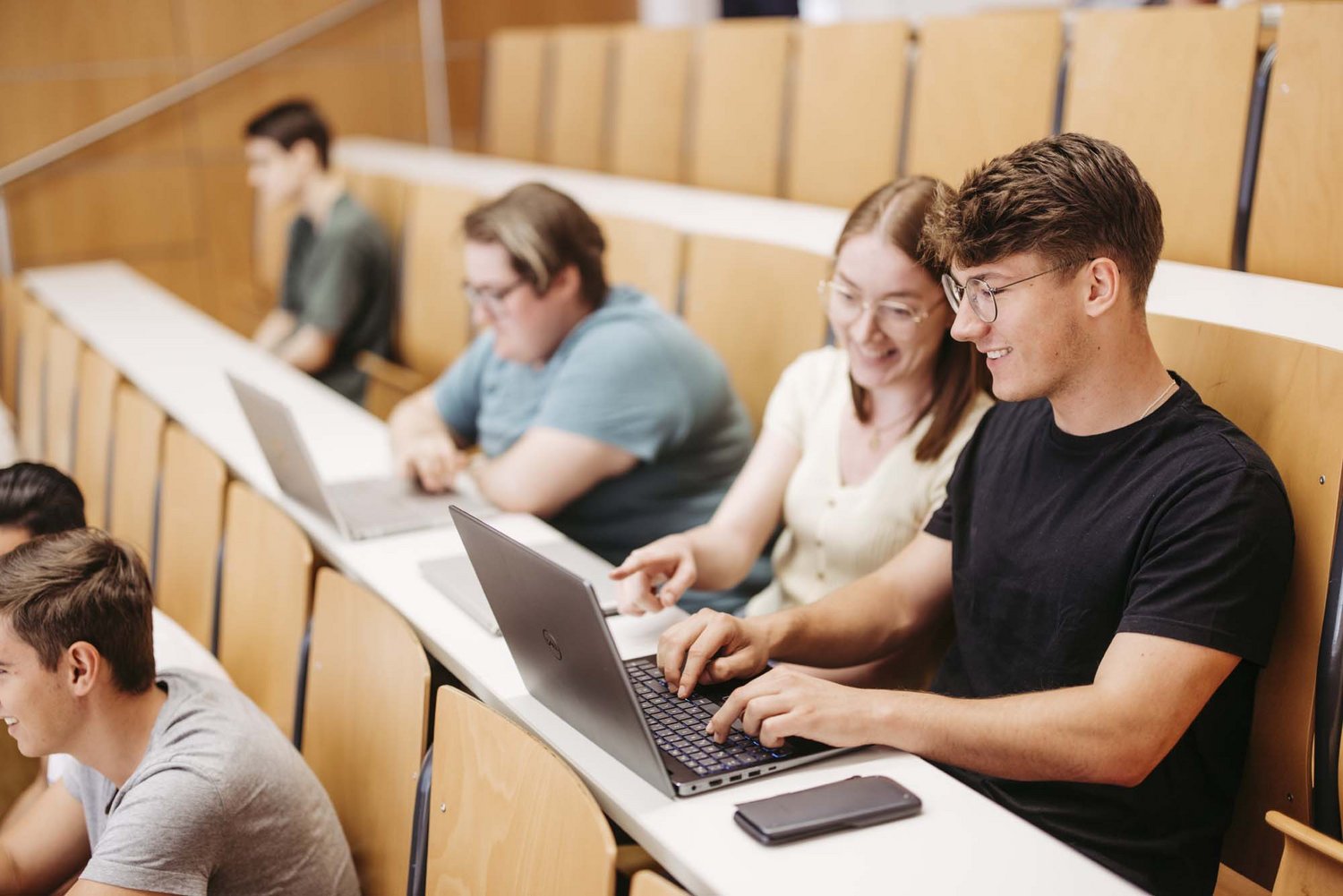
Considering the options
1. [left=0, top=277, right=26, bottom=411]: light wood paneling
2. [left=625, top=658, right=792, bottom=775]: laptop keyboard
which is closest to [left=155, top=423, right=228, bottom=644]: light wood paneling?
[left=625, top=658, right=792, bottom=775]: laptop keyboard

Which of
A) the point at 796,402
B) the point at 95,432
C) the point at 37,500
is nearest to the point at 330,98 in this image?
the point at 95,432

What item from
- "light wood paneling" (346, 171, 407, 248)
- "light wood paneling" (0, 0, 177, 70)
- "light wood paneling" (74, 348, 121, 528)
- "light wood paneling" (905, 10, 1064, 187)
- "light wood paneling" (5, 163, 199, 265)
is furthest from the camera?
"light wood paneling" (5, 163, 199, 265)

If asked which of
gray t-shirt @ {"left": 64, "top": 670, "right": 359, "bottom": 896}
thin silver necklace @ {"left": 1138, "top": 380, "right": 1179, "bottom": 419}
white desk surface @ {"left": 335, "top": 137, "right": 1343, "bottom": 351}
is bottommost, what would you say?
gray t-shirt @ {"left": 64, "top": 670, "right": 359, "bottom": 896}

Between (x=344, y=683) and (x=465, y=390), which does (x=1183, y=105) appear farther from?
(x=344, y=683)

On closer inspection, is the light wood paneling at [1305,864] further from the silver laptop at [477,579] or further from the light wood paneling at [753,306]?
the light wood paneling at [753,306]

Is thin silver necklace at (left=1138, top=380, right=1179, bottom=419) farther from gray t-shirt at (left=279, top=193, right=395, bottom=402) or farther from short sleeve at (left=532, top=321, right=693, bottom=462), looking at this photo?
gray t-shirt at (left=279, top=193, right=395, bottom=402)

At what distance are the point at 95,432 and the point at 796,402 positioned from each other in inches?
74.6

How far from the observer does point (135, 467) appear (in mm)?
2668

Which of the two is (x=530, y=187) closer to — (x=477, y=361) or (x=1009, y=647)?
(x=477, y=361)

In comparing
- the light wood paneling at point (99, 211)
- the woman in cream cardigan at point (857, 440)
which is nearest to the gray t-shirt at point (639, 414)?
the woman in cream cardigan at point (857, 440)

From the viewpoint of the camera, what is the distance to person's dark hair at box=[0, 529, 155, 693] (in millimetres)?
1391

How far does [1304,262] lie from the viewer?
1.73 m

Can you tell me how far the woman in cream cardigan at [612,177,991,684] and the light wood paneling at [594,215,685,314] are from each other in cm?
76

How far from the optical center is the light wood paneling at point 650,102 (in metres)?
3.50
